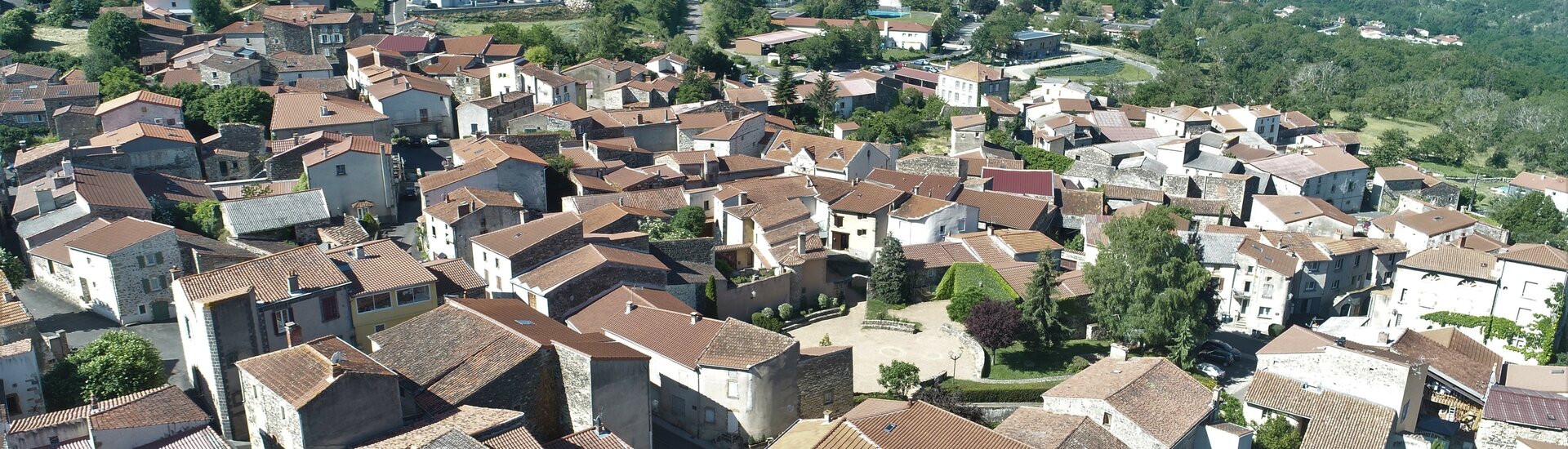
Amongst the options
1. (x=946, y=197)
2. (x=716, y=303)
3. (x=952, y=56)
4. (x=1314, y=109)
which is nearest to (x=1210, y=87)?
(x=1314, y=109)

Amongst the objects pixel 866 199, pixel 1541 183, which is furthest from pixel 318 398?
pixel 1541 183

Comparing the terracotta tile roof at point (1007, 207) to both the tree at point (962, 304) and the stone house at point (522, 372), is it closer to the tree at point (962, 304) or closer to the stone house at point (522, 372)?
the tree at point (962, 304)

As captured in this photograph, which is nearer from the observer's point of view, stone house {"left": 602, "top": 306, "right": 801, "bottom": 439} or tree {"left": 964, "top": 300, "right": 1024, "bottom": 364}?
stone house {"left": 602, "top": 306, "right": 801, "bottom": 439}

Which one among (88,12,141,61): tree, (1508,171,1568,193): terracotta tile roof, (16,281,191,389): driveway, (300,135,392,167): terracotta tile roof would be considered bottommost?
(1508,171,1568,193): terracotta tile roof

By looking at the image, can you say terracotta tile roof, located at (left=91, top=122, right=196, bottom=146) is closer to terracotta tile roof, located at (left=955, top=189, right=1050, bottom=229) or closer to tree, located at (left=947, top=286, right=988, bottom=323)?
tree, located at (left=947, top=286, right=988, bottom=323)

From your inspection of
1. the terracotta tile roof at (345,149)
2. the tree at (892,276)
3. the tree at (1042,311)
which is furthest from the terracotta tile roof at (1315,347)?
the terracotta tile roof at (345,149)

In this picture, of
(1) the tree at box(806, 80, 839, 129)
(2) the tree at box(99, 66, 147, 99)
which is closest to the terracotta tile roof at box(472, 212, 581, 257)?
(2) the tree at box(99, 66, 147, 99)
